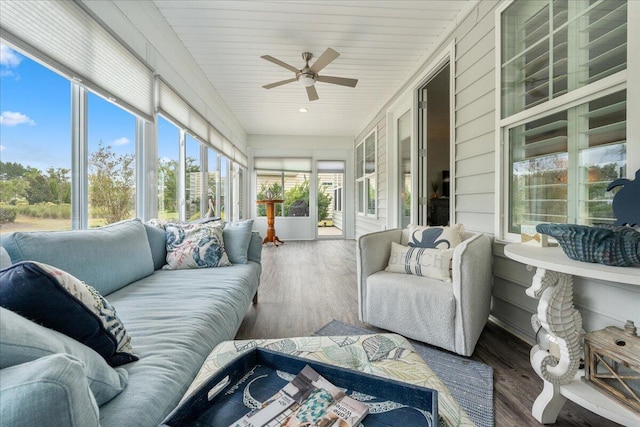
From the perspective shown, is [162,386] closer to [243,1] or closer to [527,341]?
[527,341]

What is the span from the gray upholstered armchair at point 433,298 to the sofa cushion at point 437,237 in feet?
0.66

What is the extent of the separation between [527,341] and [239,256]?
2.13m

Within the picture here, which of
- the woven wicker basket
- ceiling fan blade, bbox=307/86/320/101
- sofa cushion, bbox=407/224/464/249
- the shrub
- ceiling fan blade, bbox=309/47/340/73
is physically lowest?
sofa cushion, bbox=407/224/464/249

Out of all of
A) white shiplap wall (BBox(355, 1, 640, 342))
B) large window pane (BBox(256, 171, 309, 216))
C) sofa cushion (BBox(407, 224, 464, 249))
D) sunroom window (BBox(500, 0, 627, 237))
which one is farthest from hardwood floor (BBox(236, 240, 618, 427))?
large window pane (BBox(256, 171, 309, 216))

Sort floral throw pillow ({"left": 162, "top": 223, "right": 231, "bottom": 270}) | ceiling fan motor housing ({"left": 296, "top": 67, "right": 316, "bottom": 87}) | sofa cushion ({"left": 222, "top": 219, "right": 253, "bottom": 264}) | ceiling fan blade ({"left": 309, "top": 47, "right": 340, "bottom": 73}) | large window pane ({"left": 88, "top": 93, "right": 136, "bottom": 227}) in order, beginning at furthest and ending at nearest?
ceiling fan motor housing ({"left": 296, "top": 67, "right": 316, "bottom": 87}) → ceiling fan blade ({"left": 309, "top": 47, "right": 340, "bottom": 73}) → sofa cushion ({"left": 222, "top": 219, "right": 253, "bottom": 264}) → floral throw pillow ({"left": 162, "top": 223, "right": 231, "bottom": 270}) → large window pane ({"left": 88, "top": 93, "right": 136, "bottom": 227})

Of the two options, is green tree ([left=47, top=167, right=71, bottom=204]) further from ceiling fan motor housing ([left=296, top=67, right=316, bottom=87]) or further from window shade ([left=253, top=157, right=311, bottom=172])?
window shade ([left=253, top=157, right=311, bottom=172])

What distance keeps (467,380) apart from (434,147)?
5.05m

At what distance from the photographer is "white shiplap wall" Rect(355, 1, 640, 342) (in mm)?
1526

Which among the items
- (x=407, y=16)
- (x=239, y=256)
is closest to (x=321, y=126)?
(x=407, y=16)

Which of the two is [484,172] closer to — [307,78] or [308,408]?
[307,78]

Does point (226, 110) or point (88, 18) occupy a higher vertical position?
point (226, 110)

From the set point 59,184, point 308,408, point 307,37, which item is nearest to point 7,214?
point 59,184

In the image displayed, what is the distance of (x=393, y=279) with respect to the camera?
200cm

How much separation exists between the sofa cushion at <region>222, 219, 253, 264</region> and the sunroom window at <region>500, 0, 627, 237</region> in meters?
2.02
